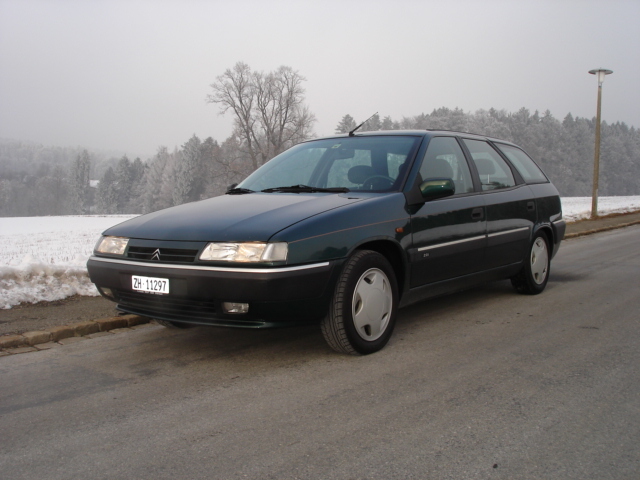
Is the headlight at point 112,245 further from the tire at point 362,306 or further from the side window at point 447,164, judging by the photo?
the side window at point 447,164

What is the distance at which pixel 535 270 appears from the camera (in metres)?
6.14

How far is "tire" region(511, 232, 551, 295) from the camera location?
19.8 feet

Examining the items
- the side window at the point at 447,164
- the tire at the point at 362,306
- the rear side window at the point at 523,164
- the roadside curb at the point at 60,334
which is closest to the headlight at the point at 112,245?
the roadside curb at the point at 60,334

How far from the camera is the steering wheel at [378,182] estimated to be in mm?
4459

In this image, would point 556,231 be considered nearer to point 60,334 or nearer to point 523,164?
point 523,164

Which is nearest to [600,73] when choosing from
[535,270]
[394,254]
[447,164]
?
[535,270]

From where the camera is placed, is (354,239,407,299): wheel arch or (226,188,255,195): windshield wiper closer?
(354,239,407,299): wheel arch

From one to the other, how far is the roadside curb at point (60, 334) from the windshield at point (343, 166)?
1568 millimetres

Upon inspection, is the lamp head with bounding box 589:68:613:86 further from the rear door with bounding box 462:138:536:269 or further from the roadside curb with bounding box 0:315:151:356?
the roadside curb with bounding box 0:315:151:356

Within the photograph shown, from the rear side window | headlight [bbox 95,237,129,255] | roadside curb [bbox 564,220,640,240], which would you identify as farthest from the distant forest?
headlight [bbox 95,237,129,255]

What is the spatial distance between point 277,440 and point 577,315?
3535 millimetres

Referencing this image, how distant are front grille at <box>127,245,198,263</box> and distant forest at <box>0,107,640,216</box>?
7968 cm

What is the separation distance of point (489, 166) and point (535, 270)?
133cm

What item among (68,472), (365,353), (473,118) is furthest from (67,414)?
(473,118)
